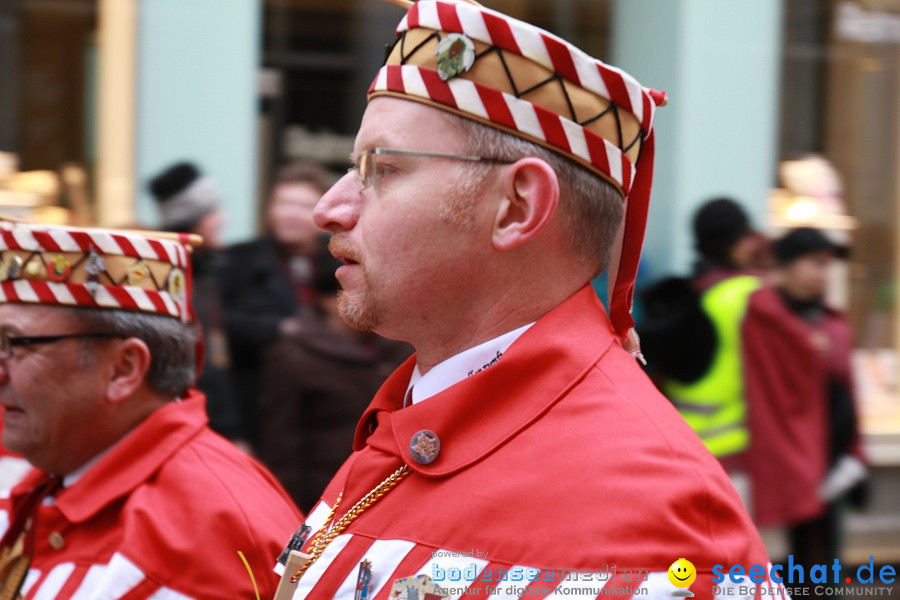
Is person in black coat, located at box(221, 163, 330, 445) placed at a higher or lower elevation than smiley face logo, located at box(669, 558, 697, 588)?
lower

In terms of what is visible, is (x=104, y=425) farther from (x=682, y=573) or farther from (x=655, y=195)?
(x=655, y=195)

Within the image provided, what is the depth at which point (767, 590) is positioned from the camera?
1.85 meters

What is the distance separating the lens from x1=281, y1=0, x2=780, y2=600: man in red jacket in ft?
5.94

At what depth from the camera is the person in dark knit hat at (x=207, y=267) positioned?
16.2ft

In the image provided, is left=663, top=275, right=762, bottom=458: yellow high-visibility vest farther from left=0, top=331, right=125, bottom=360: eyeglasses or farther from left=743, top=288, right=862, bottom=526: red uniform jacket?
left=0, top=331, right=125, bottom=360: eyeglasses

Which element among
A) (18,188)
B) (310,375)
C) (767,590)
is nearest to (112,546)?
(767,590)

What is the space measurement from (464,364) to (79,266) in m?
1.40

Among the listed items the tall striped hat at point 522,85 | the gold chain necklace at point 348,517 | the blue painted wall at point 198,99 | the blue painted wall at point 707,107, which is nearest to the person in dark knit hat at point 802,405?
the blue painted wall at point 707,107

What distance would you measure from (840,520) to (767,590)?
166 inches

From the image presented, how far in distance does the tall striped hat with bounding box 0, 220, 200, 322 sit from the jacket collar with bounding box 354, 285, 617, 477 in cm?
134

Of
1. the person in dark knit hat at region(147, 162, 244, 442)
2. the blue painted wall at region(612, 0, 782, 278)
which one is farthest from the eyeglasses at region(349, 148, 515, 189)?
the blue painted wall at region(612, 0, 782, 278)

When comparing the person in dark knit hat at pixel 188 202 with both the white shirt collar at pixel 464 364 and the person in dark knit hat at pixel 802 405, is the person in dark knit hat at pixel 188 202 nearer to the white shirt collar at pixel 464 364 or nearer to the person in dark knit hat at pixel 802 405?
the person in dark knit hat at pixel 802 405

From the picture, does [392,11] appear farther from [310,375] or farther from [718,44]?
[310,375]

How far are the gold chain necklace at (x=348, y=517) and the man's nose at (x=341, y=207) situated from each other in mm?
415
